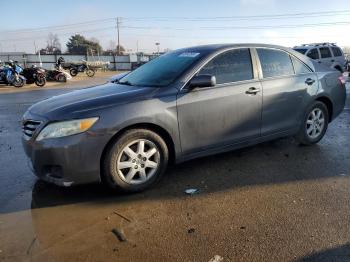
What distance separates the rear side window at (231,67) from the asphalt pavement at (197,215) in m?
1.19

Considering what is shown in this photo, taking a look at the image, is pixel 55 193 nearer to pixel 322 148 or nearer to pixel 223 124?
pixel 223 124

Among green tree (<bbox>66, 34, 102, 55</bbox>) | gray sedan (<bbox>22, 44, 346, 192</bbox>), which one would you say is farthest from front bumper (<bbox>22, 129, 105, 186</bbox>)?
green tree (<bbox>66, 34, 102, 55</bbox>)

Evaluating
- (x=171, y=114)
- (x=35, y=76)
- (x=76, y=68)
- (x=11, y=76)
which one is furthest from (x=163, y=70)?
(x=76, y=68)

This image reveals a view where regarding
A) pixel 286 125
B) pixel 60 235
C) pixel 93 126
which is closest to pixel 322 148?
pixel 286 125

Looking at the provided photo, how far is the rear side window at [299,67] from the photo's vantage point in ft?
19.1

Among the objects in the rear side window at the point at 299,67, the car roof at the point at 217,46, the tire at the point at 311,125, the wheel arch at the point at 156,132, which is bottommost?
the tire at the point at 311,125

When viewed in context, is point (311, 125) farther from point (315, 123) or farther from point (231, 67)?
point (231, 67)

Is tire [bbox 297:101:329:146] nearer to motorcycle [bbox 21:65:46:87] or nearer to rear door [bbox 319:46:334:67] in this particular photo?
rear door [bbox 319:46:334:67]

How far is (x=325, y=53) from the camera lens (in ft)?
64.6

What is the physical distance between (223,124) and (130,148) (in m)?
1.27

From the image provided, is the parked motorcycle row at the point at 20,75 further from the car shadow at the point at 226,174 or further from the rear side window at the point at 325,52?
the car shadow at the point at 226,174

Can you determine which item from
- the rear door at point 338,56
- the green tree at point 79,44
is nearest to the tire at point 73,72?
the rear door at point 338,56

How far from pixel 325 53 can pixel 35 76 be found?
1513 cm

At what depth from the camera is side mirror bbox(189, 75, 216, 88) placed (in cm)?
453
